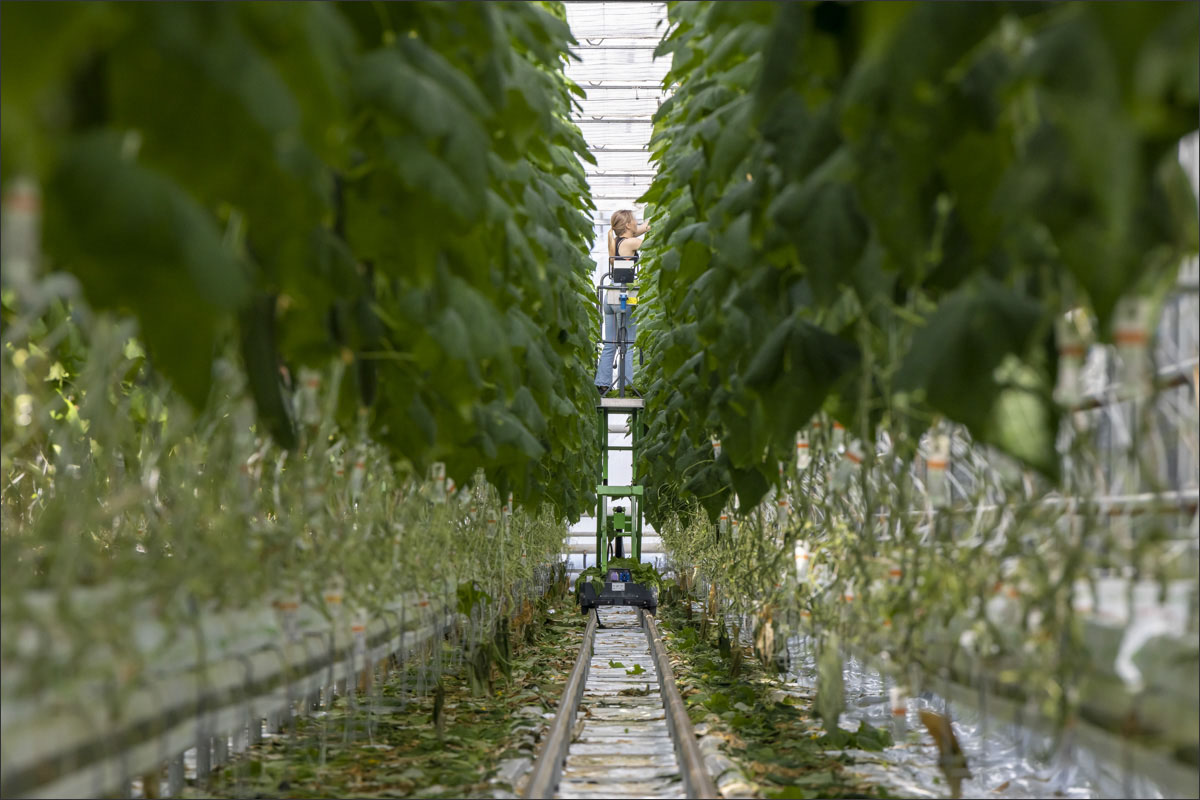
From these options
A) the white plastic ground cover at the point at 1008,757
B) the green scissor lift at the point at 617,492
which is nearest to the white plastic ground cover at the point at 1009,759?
the white plastic ground cover at the point at 1008,757

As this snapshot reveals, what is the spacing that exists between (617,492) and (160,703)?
13.3 metres

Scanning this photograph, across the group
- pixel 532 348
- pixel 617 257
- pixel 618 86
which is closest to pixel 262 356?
pixel 532 348

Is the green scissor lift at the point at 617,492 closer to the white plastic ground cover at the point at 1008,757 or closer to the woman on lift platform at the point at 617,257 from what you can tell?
the woman on lift platform at the point at 617,257

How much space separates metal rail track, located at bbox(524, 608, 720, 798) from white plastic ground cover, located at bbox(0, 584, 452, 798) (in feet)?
4.95

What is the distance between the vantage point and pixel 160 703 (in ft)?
6.87

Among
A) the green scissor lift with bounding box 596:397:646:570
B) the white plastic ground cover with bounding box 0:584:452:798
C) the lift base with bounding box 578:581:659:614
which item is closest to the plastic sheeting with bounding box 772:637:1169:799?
the white plastic ground cover with bounding box 0:584:452:798

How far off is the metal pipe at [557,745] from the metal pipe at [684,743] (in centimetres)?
59

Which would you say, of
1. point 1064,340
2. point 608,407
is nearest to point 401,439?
point 1064,340

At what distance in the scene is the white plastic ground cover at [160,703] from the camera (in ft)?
5.66

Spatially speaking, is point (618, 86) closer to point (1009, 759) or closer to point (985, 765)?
point (1009, 759)

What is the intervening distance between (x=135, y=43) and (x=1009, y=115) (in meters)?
1.13

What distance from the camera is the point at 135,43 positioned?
1.05 m

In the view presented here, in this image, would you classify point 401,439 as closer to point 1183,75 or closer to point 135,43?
point 135,43

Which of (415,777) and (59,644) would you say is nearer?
(59,644)
